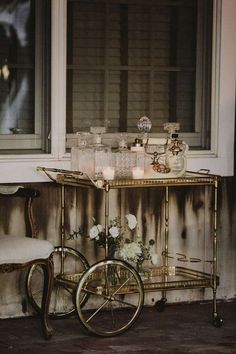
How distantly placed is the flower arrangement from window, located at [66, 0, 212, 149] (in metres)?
0.69

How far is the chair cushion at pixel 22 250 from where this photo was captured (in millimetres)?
4711

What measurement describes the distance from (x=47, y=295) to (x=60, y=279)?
399 millimetres

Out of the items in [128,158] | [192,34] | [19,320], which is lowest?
[19,320]

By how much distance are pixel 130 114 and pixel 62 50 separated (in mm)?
623

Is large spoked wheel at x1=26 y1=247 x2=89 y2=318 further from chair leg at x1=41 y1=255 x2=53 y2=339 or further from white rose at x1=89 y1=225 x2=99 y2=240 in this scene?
chair leg at x1=41 y1=255 x2=53 y2=339

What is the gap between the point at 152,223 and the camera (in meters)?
5.78

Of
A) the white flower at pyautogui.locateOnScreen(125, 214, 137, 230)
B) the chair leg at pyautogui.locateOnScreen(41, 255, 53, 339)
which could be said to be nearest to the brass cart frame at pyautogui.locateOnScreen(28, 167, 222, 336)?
the chair leg at pyautogui.locateOnScreen(41, 255, 53, 339)

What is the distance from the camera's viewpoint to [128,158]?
5289 mm

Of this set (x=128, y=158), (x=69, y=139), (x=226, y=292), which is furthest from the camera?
(x=226, y=292)

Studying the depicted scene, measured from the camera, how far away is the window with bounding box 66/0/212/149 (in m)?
5.64

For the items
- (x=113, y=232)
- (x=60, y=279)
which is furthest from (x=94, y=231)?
(x=60, y=279)

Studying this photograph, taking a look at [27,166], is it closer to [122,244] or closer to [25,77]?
[25,77]

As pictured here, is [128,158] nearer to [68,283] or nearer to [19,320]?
[68,283]

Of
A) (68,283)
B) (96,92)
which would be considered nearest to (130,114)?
(96,92)
